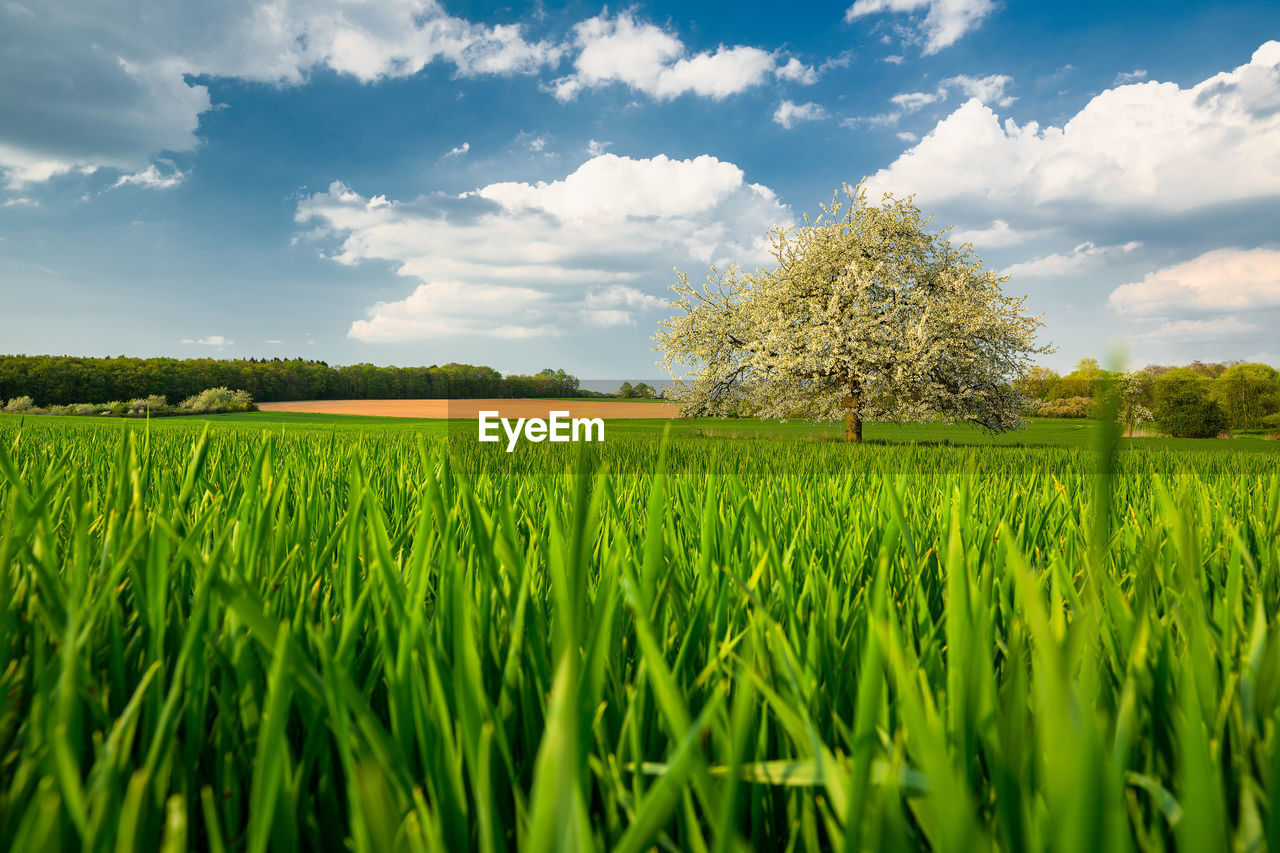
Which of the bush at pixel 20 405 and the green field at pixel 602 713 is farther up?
the green field at pixel 602 713

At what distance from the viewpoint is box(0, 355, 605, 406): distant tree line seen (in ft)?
135

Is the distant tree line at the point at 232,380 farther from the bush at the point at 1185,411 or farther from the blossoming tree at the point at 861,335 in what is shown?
the bush at the point at 1185,411

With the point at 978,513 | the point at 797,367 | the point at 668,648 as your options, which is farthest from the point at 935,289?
the point at 668,648

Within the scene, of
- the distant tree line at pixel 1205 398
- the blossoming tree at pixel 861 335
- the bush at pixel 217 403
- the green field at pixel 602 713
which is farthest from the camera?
the bush at pixel 217 403

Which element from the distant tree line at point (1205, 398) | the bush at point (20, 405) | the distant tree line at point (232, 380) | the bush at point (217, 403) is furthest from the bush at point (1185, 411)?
the bush at point (20, 405)

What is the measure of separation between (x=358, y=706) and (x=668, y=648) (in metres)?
0.47

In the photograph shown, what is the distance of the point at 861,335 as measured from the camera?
592 inches

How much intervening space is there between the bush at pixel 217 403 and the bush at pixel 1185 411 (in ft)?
155

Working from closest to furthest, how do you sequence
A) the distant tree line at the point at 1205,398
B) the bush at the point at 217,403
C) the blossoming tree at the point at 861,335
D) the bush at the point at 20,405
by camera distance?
the blossoming tree at the point at 861,335
the distant tree line at the point at 1205,398
the bush at the point at 20,405
the bush at the point at 217,403

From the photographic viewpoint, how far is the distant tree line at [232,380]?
41.3 m

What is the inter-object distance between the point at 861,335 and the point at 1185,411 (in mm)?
24103

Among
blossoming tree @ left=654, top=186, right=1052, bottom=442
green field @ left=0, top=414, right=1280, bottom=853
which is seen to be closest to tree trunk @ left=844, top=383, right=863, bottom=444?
blossoming tree @ left=654, top=186, right=1052, bottom=442

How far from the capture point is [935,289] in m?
17.2

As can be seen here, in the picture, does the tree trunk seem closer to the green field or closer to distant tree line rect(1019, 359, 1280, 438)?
distant tree line rect(1019, 359, 1280, 438)
